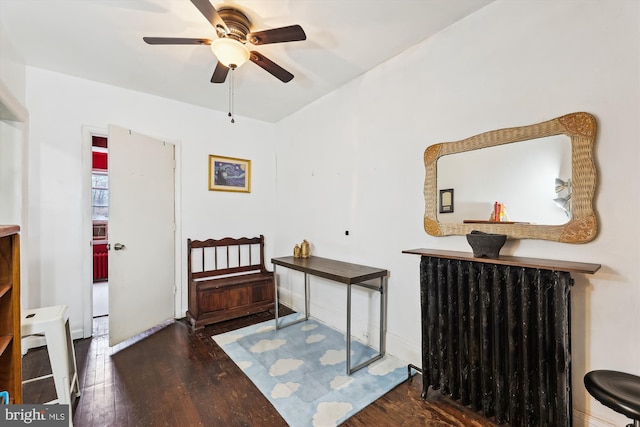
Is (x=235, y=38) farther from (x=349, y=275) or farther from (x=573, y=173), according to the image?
(x=573, y=173)

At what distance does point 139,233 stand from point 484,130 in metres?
3.31

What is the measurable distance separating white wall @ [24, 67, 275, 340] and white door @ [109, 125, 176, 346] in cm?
22

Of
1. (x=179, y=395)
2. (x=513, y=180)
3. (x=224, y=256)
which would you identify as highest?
(x=513, y=180)

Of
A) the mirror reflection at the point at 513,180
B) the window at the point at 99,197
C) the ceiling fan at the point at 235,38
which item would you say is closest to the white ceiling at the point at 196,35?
the ceiling fan at the point at 235,38

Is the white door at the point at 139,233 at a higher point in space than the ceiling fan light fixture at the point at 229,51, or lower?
lower

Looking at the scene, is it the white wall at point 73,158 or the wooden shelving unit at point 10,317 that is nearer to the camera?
the wooden shelving unit at point 10,317

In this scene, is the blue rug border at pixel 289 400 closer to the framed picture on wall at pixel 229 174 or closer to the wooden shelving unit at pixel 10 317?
the wooden shelving unit at pixel 10 317

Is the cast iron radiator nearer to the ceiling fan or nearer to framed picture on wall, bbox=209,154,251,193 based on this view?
the ceiling fan

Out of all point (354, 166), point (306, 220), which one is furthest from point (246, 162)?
point (354, 166)

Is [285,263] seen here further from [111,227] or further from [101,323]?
[101,323]

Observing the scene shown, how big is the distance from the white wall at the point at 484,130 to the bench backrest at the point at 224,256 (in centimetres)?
105

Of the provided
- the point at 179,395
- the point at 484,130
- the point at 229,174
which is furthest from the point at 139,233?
the point at 484,130

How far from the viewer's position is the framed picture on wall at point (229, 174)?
373cm

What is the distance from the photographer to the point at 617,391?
1.14m
